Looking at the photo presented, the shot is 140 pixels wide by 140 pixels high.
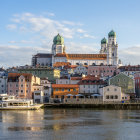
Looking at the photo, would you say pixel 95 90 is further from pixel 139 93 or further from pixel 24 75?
pixel 24 75

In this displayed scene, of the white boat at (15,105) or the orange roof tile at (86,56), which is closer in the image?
the white boat at (15,105)

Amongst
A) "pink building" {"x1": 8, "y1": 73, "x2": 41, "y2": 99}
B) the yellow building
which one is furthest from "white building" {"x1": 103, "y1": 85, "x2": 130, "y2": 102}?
"pink building" {"x1": 8, "y1": 73, "x2": 41, "y2": 99}

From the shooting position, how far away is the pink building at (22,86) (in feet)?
303

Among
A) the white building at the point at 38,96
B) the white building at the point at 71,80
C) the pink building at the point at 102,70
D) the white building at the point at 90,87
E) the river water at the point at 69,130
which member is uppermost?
the pink building at the point at 102,70

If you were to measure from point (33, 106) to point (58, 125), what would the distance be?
2898 cm

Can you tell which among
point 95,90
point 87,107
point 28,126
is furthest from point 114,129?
point 95,90

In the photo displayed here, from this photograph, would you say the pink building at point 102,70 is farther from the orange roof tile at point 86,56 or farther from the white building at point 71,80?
the orange roof tile at point 86,56

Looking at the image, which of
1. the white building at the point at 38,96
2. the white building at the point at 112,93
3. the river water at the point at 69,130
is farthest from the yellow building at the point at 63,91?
the river water at the point at 69,130

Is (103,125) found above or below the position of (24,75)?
below

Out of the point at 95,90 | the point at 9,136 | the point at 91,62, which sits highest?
the point at 91,62

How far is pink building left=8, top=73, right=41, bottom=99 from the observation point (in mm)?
92375

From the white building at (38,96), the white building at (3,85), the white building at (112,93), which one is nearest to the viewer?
the white building at (112,93)

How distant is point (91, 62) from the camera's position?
189625 mm

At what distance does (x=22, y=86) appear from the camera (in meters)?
92.6
